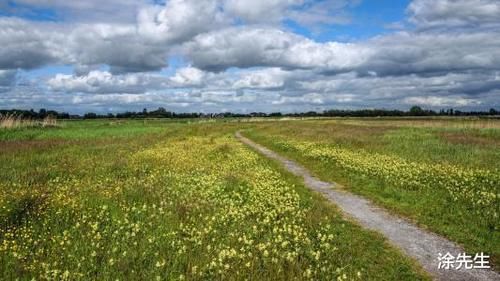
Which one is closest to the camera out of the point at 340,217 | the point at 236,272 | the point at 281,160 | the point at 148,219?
the point at 236,272

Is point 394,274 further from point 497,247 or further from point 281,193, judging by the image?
point 281,193

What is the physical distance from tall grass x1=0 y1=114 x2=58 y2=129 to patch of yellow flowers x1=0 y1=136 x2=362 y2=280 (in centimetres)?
5006

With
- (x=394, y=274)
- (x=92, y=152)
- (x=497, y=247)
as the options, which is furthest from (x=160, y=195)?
(x=92, y=152)

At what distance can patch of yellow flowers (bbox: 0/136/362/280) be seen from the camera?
8000 mm

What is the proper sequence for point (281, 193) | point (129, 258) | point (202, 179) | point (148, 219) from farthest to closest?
point (202, 179), point (281, 193), point (148, 219), point (129, 258)

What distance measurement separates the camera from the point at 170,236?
32.5 feet

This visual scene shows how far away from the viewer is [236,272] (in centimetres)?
781

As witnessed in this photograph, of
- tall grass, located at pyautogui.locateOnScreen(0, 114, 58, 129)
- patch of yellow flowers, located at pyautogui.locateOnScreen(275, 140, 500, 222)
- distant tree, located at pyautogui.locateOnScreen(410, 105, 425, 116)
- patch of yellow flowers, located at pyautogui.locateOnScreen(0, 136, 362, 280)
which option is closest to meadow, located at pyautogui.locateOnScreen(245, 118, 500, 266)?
patch of yellow flowers, located at pyautogui.locateOnScreen(275, 140, 500, 222)

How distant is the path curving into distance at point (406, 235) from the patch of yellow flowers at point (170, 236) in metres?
1.48

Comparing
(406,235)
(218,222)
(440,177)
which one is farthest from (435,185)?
(218,222)

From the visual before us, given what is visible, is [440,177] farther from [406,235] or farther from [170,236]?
[170,236]

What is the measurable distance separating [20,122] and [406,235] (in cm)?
6730

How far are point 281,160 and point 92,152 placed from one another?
519 inches

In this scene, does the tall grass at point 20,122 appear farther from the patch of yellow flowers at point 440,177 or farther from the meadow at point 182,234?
the patch of yellow flowers at point 440,177
